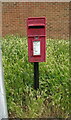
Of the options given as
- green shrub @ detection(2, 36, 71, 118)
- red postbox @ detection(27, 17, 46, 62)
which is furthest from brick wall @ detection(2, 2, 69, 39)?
red postbox @ detection(27, 17, 46, 62)

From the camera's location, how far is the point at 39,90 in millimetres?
4637

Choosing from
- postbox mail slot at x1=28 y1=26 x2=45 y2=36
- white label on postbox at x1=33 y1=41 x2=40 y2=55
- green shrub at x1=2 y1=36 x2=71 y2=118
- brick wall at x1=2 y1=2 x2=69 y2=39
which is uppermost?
brick wall at x1=2 y1=2 x2=69 y2=39

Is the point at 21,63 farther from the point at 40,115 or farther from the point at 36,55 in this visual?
the point at 40,115

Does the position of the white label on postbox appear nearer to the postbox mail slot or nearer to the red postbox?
the red postbox

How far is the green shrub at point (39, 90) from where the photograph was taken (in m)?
4.12

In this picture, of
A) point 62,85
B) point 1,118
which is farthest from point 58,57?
Result: point 1,118

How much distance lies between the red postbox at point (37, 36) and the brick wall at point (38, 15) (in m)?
6.25

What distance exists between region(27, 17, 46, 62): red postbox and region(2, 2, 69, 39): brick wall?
6251 millimetres

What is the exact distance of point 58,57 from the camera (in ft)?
20.7

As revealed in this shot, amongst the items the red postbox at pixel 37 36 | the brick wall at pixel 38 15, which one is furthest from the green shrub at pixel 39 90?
the brick wall at pixel 38 15

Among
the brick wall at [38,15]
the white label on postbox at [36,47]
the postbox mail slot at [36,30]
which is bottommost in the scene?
the white label on postbox at [36,47]

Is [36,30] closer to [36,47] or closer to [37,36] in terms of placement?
[37,36]

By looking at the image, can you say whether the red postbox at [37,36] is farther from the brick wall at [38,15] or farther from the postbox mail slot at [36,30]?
the brick wall at [38,15]

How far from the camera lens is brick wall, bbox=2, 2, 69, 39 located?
10680mm
